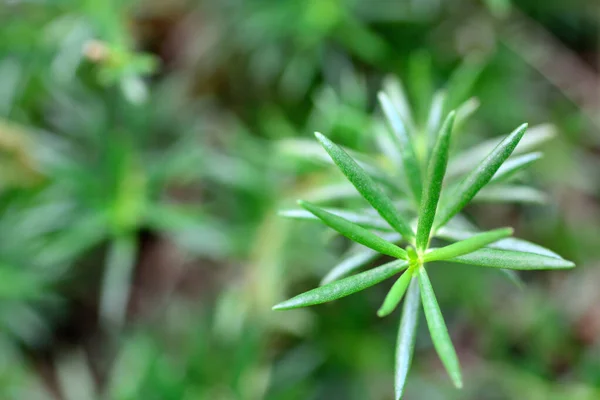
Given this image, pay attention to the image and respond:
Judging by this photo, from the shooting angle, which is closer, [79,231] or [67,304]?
[79,231]

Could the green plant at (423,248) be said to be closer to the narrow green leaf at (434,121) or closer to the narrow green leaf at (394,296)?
the narrow green leaf at (394,296)

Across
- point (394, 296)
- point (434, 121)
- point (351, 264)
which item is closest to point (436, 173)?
point (394, 296)

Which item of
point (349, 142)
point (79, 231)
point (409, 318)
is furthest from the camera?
point (79, 231)

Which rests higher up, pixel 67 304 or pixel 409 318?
A: pixel 409 318

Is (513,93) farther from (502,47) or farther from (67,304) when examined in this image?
(67,304)

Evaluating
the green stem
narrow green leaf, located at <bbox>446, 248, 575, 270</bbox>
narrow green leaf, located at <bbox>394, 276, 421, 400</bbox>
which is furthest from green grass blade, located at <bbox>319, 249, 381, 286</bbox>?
the green stem

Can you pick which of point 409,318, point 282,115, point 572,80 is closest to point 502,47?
point 572,80

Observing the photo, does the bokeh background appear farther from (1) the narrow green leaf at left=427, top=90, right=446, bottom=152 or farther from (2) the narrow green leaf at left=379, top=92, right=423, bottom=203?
(2) the narrow green leaf at left=379, top=92, right=423, bottom=203
